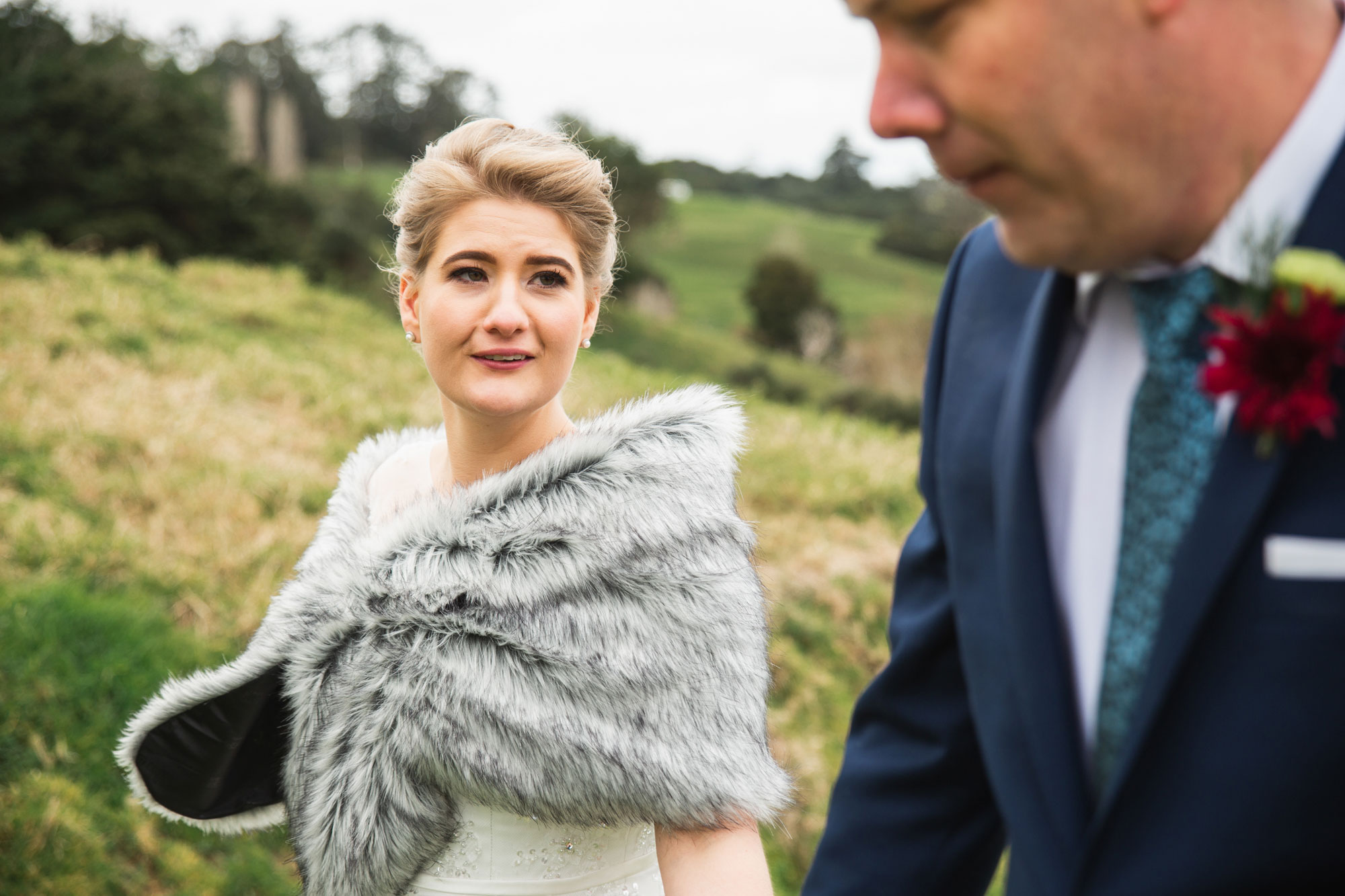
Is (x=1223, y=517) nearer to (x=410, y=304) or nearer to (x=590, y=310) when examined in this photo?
(x=590, y=310)

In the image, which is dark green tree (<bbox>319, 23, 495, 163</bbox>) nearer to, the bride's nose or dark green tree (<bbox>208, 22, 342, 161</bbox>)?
dark green tree (<bbox>208, 22, 342, 161</bbox>)

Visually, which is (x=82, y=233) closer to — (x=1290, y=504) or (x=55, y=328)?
(x=55, y=328)

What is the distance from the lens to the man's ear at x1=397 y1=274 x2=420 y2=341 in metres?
2.78

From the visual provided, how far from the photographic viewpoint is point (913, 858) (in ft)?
5.37

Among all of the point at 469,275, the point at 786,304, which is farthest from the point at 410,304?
the point at 786,304

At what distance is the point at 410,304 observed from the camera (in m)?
2.79

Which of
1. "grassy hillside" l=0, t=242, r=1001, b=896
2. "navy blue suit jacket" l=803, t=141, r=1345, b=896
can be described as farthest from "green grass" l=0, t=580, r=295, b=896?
"navy blue suit jacket" l=803, t=141, r=1345, b=896

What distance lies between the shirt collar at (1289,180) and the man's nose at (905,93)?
0.33 m

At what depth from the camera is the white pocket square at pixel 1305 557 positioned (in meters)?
1.03

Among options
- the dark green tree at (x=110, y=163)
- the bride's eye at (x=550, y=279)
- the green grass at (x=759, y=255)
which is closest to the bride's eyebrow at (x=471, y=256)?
the bride's eye at (x=550, y=279)

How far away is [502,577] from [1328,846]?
5.65ft

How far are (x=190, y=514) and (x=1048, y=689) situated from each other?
22.6 feet

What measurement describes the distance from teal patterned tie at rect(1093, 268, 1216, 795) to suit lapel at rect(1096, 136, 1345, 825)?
43 millimetres

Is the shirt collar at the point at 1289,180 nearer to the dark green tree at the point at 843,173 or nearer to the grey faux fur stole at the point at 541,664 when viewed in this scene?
the grey faux fur stole at the point at 541,664
